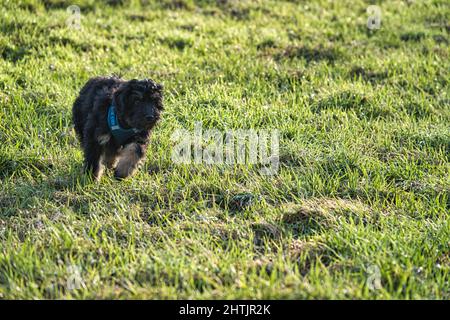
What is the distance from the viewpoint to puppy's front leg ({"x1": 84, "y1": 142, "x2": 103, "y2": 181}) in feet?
19.2

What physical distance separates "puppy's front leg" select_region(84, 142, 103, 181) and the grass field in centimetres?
10

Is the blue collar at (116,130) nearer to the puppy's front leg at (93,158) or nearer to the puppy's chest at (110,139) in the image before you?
the puppy's chest at (110,139)

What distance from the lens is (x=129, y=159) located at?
590cm

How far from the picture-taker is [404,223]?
509cm

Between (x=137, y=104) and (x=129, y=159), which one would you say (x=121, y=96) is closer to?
(x=137, y=104)

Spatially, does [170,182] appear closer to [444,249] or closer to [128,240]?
[128,240]

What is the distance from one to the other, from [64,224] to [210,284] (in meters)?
1.53

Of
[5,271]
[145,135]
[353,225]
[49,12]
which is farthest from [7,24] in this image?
[353,225]

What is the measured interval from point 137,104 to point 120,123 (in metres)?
0.25

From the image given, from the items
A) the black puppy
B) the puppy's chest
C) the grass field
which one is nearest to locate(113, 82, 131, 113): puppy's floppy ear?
the black puppy

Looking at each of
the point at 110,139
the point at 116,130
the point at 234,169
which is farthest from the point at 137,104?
the point at 234,169

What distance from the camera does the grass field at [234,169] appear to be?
432 centimetres

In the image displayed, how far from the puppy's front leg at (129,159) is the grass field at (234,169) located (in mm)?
124
